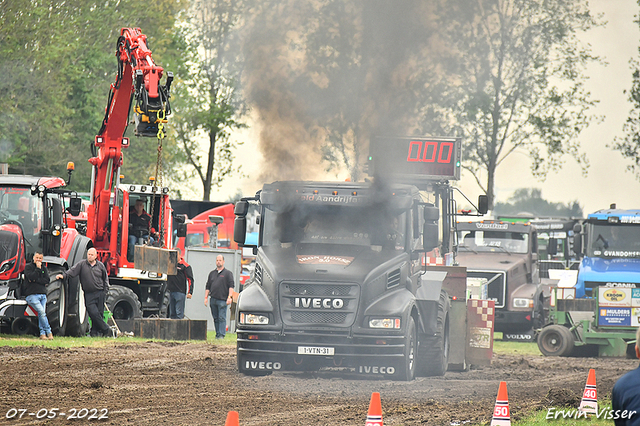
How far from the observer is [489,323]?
16750mm

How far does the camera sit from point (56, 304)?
17953 millimetres

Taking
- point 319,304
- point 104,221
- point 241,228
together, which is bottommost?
point 319,304

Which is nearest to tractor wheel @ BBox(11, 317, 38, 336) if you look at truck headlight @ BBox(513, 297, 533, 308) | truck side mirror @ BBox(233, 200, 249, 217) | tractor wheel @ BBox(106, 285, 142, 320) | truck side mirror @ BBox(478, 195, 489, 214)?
tractor wheel @ BBox(106, 285, 142, 320)

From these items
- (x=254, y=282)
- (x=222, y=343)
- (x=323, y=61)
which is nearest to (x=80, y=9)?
(x=222, y=343)

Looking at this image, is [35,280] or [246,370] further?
[35,280]

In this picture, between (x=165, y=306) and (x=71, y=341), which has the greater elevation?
(x=165, y=306)

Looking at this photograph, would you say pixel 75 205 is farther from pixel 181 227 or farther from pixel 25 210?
pixel 181 227

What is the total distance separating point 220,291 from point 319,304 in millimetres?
9250

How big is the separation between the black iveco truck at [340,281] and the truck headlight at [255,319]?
0.5 inches

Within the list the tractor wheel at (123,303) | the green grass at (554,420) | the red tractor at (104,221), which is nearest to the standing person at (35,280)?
the red tractor at (104,221)

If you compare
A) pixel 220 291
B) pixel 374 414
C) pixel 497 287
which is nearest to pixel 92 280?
pixel 220 291

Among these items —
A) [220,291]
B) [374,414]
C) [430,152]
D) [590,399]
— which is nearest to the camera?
[374,414]

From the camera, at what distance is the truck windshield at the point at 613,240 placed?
23031 mm

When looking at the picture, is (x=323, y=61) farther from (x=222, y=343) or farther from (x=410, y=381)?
(x=222, y=343)
